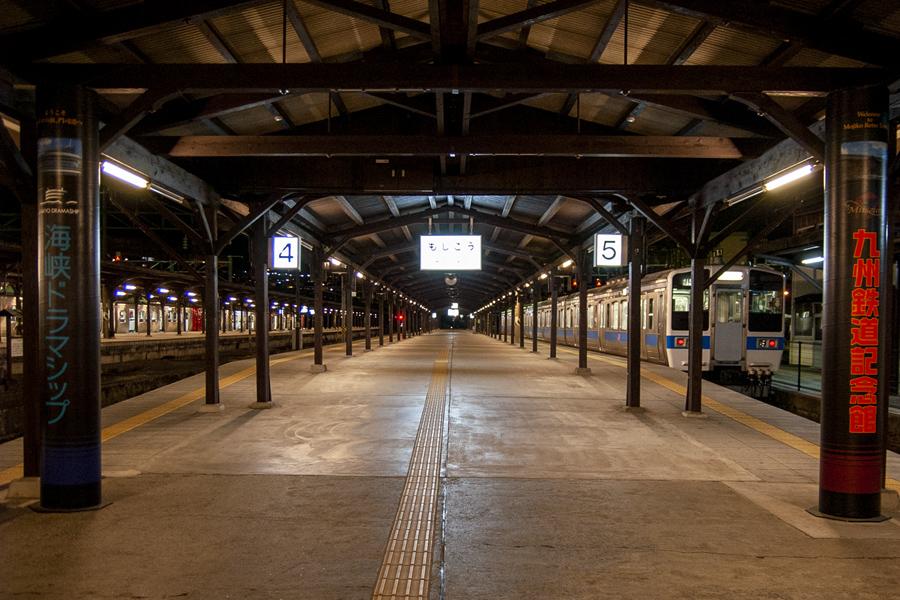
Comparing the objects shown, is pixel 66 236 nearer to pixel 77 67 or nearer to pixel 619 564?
pixel 77 67

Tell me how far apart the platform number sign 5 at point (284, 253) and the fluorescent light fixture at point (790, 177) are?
320 inches

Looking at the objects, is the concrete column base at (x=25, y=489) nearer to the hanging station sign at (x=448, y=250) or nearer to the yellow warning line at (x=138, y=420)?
the yellow warning line at (x=138, y=420)

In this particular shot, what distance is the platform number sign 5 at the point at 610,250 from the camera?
38.8 feet

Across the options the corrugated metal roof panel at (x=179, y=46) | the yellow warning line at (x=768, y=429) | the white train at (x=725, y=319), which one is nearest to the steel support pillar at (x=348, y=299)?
the white train at (x=725, y=319)

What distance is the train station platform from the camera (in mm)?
3400

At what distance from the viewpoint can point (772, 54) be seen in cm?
553

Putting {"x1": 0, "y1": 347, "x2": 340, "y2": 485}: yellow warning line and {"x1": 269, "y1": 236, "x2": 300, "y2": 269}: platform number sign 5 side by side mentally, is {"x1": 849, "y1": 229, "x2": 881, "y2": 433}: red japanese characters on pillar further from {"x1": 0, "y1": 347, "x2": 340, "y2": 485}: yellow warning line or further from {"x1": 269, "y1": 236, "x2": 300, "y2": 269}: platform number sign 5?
{"x1": 269, "y1": 236, "x2": 300, "y2": 269}: platform number sign 5

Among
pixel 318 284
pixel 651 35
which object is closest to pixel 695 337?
pixel 651 35

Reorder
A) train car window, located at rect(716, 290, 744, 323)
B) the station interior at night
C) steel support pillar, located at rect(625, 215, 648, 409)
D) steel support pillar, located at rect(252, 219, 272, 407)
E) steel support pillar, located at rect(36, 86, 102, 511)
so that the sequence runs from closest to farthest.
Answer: the station interior at night < steel support pillar, located at rect(36, 86, 102, 511) < steel support pillar, located at rect(625, 215, 648, 409) < steel support pillar, located at rect(252, 219, 272, 407) < train car window, located at rect(716, 290, 744, 323)

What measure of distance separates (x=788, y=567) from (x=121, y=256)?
32009 millimetres

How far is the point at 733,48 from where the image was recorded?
5672mm

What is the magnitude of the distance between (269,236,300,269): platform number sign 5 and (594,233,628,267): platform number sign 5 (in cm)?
592

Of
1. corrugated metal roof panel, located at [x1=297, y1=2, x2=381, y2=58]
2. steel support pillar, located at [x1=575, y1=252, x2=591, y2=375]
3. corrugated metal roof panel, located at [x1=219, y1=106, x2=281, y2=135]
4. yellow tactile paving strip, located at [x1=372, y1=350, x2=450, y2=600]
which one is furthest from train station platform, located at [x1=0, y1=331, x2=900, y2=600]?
steel support pillar, located at [x1=575, y1=252, x2=591, y2=375]

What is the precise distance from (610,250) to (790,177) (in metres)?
5.57
